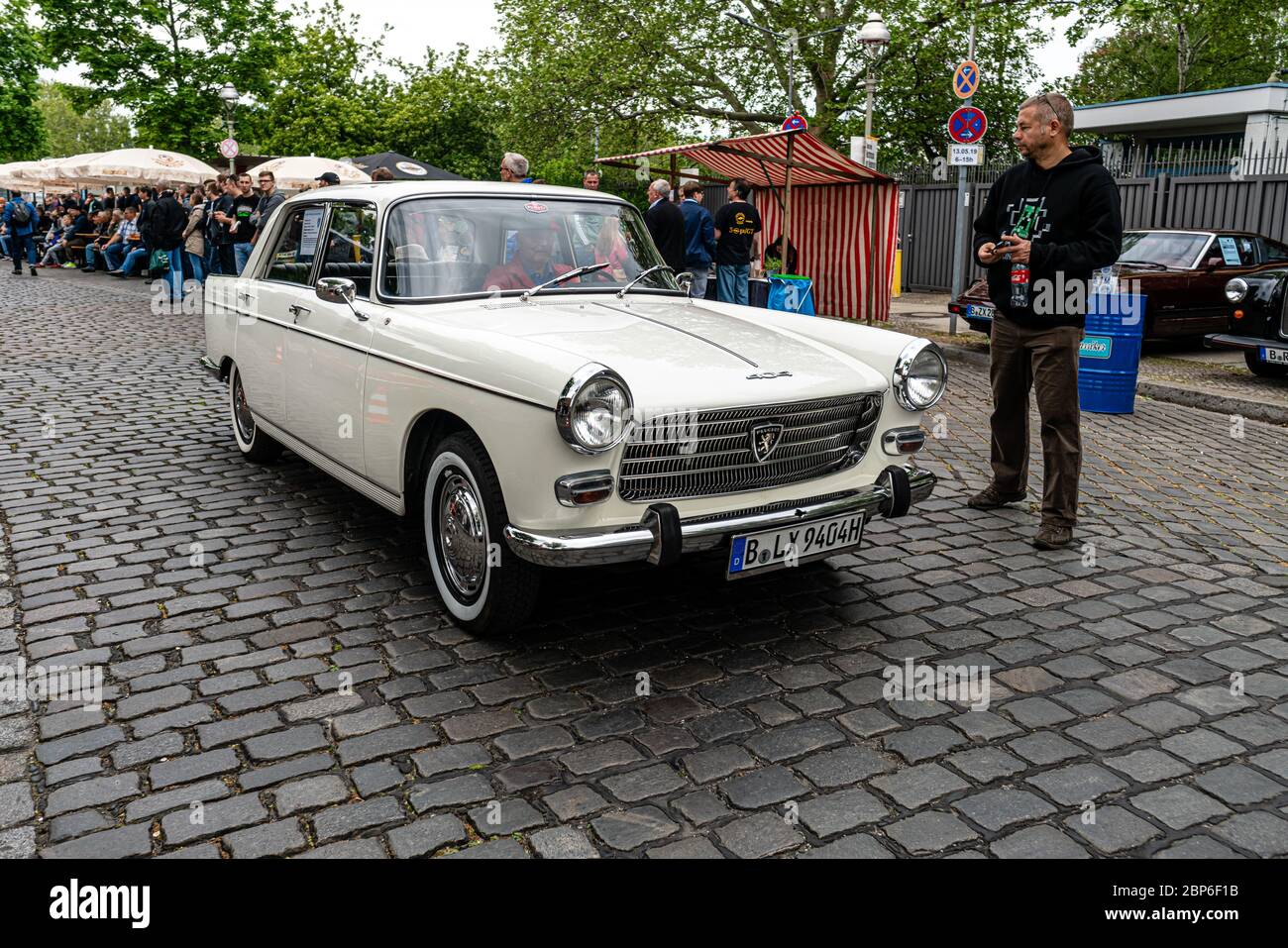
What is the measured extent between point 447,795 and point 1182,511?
4.87 meters

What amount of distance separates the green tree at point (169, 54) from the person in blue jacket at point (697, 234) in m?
33.2

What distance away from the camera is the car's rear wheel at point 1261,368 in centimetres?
1045

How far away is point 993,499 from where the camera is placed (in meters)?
6.07

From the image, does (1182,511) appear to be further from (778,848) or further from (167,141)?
(167,141)

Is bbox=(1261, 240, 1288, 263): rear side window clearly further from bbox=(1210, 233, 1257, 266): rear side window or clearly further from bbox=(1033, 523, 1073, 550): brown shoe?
bbox=(1033, 523, 1073, 550): brown shoe

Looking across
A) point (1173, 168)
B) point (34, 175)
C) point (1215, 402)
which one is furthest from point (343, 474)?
point (34, 175)

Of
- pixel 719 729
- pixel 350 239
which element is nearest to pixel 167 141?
pixel 350 239

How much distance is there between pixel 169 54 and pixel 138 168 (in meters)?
18.7

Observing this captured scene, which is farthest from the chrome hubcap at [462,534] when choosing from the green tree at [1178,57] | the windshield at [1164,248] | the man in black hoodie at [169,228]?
the green tree at [1178,57]

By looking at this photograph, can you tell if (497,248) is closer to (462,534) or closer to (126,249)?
(462,534)

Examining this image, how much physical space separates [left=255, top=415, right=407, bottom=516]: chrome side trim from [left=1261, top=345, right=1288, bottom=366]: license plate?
9.31 metres

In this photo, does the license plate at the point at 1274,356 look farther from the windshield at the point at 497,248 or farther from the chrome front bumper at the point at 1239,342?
the windshield at the point at 497,248

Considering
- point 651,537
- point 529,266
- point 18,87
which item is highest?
point 18,87

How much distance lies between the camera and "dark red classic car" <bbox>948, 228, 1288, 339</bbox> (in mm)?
12773
